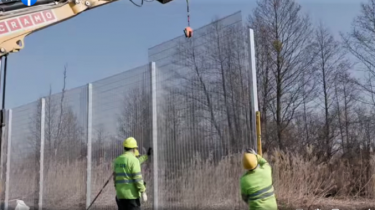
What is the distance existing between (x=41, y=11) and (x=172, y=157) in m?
3.62

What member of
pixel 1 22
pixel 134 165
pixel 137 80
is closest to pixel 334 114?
pixel 137 80

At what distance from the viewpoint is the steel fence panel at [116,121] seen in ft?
30.6

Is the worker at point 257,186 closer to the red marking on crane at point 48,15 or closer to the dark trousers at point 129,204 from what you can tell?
the dark trousers at point 129,204

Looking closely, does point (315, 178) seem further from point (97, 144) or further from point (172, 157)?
point (97, 144)

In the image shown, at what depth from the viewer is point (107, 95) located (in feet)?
34.2

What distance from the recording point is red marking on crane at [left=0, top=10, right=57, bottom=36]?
6.10m

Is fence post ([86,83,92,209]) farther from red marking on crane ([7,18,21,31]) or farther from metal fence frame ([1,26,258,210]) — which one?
red marking on crane ([7,18,21,31])

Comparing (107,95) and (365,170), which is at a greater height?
(107,95)

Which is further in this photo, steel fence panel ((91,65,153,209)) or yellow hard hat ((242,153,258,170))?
steel fence panel ((91,65,153,209))

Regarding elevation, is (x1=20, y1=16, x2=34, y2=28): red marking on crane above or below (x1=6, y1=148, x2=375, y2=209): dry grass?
above

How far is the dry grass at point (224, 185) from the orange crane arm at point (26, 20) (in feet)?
11.1

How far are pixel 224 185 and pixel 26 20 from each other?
13.3ft

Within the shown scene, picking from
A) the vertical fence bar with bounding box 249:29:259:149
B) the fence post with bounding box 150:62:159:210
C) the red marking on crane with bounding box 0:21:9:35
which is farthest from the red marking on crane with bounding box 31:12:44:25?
the vertical fence bar with bounding box 249:29:259:149

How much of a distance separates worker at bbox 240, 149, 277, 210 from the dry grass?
221 centimetres
